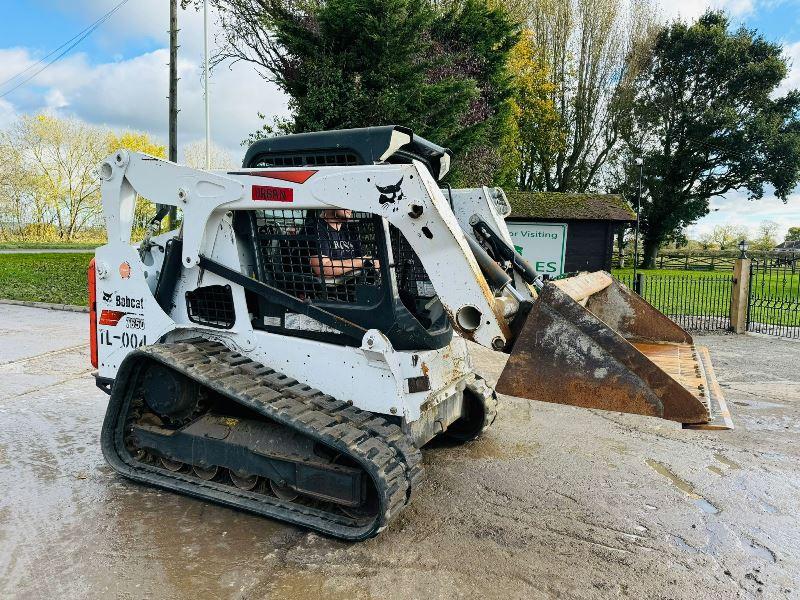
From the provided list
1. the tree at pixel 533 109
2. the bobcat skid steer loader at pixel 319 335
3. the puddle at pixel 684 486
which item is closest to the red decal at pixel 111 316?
the bobcat skid steer loader at pixel 319 335

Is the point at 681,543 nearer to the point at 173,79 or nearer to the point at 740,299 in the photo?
the point at 740,299

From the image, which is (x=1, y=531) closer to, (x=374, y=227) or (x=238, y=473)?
(x=238, y=473)

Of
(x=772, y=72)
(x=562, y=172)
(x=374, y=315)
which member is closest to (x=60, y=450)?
(x=374, y=315)

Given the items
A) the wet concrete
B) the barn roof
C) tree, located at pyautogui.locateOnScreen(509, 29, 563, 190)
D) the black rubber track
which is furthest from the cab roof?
tree, located at pyautogui.locateOnScreen(509, 29, 563, 190)

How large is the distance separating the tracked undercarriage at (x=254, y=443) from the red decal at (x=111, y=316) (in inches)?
22.1

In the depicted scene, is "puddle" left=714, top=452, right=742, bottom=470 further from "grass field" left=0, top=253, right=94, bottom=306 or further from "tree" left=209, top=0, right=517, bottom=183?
"grass field" left=0, top=253, right=94, bottom=306

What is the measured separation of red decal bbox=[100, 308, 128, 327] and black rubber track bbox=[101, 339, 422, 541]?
0.56 m

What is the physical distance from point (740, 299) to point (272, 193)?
1034cm

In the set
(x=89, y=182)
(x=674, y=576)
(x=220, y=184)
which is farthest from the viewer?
(x=89, y=182)

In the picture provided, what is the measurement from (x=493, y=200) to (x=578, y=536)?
2.64 meters

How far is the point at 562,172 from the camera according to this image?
99.9ft

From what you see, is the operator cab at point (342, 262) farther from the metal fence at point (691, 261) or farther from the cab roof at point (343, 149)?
the metal fence at point (691, 261)

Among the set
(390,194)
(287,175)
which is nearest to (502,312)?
(390,194)

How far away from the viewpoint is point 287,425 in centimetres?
334
